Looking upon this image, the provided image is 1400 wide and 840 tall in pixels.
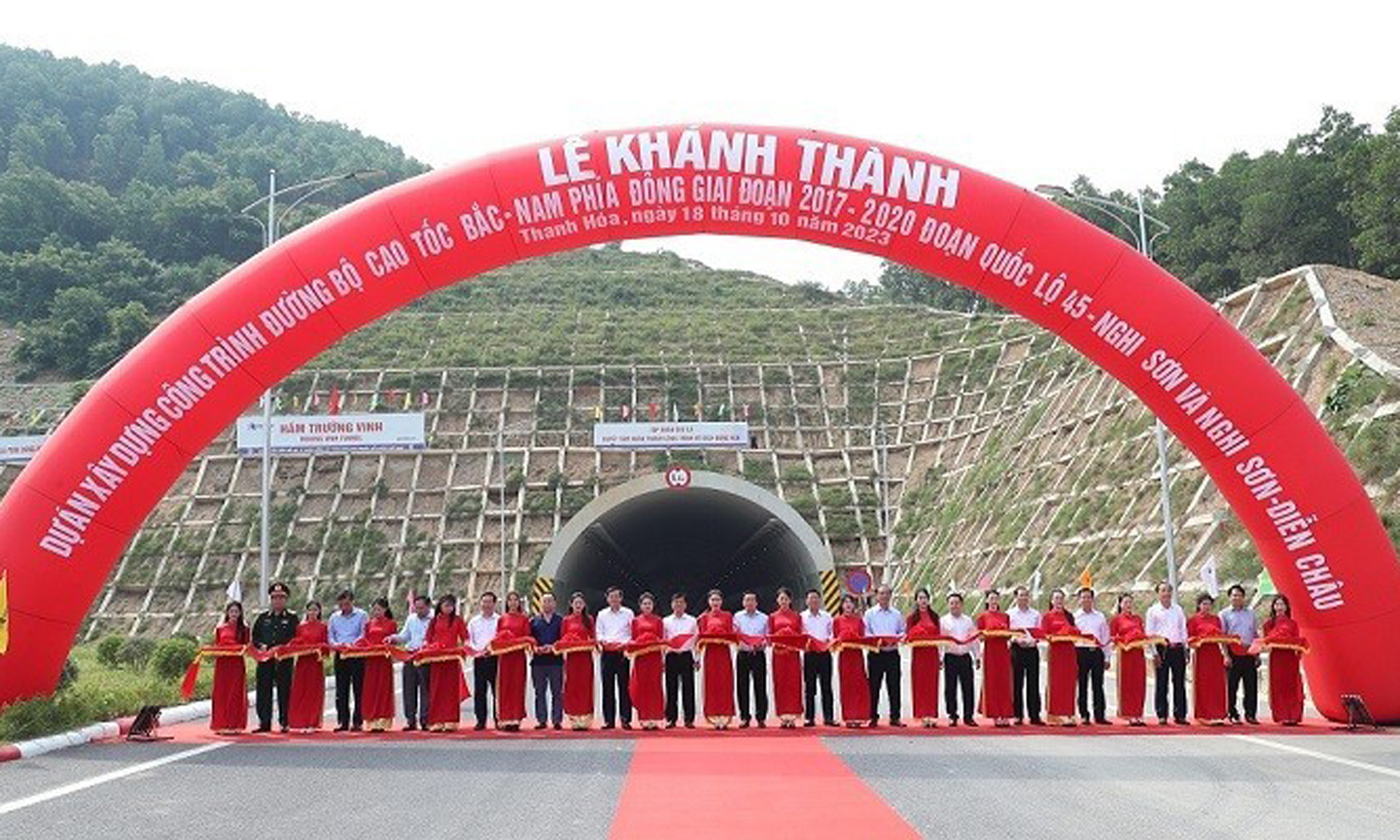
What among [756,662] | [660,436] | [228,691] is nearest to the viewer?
[228,691]

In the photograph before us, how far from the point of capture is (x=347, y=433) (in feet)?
118

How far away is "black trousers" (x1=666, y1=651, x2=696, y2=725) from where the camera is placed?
15242 millimetres

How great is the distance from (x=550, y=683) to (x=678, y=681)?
1.33 m

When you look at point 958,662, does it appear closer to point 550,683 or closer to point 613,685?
point 613,685

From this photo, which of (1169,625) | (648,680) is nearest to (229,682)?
(648,680)

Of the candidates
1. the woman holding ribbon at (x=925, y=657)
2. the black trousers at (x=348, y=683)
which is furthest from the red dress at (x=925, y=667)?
the black trousers at (x=348, y=683)

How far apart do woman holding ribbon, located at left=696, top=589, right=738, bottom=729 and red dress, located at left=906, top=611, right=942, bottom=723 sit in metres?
1.87

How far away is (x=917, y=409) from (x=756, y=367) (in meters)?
6.54

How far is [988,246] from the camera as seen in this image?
15.0 meters

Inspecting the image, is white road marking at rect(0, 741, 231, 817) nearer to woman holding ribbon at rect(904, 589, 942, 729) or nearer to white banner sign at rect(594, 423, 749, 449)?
woman holding ribbon at rect(904, 589, 942, 729)

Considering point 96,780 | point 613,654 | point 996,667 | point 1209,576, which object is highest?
point 1209,576

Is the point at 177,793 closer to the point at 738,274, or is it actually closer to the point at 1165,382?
the point at 1165,382

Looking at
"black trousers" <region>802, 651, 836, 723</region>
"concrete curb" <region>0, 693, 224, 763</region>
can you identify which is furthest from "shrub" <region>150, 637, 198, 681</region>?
"black trousers" <region>802, 651, 836, 723</region>

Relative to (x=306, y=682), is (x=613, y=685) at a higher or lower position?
lower
